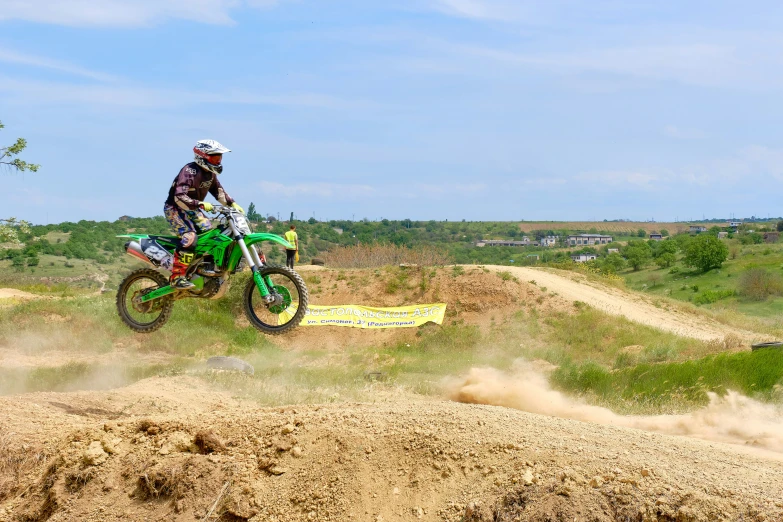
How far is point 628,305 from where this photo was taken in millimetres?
27734

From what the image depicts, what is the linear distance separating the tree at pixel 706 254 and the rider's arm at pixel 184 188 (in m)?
53.0

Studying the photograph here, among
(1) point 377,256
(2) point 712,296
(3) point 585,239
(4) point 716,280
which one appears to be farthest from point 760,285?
(3) point 585,239

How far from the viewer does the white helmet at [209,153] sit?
10.2 meters

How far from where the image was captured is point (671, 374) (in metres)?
14.8

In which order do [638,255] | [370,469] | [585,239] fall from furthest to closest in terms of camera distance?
[585,239]
[638,255]
[370,469]

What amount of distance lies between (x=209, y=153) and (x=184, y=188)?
619 mm

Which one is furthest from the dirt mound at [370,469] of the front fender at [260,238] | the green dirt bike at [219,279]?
the front fender at [260,238]

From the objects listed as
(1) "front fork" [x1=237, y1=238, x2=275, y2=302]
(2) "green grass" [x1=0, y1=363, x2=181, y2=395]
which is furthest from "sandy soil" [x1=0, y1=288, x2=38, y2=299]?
(1) "front fork" [x1=237, y1=238, x2=275, y2=302]

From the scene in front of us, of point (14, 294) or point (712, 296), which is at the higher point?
point (14, 294)

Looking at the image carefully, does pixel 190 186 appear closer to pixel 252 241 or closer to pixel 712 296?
pixel 252 241

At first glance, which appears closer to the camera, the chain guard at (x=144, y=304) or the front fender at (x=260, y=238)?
the front fender at (x=260, y=238)

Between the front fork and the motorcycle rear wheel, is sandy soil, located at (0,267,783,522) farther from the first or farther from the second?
the front fork

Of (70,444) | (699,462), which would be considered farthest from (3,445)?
(699,462)

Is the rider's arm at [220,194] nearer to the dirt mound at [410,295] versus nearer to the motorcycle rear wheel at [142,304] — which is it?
the motorcycle rear wheel at [142,304]
